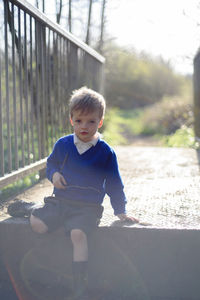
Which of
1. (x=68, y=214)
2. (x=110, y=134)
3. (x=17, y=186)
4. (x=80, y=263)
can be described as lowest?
(x=110, y=134)

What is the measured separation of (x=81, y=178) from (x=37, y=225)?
36cm

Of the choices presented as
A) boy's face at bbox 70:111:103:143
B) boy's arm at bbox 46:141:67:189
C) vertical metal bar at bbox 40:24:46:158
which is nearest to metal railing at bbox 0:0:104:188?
vertical metal bar at bbox 40:24:46:158

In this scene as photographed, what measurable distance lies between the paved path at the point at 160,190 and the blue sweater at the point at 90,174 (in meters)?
0.17

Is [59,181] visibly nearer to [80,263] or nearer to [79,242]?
[79,242]

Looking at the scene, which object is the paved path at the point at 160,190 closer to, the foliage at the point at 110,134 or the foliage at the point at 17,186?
the foliage at the point at 17,186

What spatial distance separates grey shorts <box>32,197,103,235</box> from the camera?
2.02 meters

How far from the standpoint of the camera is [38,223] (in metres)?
2.08

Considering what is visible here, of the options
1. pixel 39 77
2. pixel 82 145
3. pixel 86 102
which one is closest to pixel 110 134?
pixel 39 77

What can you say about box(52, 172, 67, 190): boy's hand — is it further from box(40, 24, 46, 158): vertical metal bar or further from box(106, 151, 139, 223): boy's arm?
box(40, 24, 46, 158): vertical metal bar

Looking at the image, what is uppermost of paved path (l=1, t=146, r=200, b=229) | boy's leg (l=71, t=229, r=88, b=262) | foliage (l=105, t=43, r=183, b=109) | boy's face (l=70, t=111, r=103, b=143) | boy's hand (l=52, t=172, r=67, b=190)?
boy's face (l=70, t=111, r=103, b=143)

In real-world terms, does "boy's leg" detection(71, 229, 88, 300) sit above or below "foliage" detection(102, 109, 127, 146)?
above

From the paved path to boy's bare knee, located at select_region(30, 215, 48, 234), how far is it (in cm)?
27

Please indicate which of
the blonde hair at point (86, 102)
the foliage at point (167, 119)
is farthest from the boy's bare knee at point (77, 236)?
the foliage at point (167, 119)

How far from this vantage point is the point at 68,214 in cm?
210
